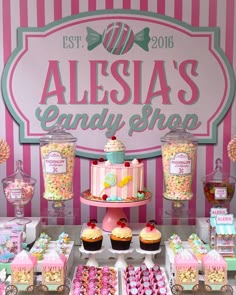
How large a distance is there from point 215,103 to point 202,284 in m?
1.19

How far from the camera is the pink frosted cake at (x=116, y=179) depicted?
8.64 ft

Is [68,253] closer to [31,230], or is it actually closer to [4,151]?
[31,230]

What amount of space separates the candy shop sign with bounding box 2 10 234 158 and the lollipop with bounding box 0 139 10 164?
0.54ft

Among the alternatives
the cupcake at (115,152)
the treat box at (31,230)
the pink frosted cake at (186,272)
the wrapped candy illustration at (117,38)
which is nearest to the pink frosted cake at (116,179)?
Answer: the cupcake at (115,152)

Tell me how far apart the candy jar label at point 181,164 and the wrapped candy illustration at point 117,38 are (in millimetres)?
716

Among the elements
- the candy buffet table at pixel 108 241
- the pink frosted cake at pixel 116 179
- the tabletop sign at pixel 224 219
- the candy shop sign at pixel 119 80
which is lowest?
the candy buffet table at pixel 108 241

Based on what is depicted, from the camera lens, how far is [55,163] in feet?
8.87

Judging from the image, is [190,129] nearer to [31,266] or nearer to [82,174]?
[82,174]

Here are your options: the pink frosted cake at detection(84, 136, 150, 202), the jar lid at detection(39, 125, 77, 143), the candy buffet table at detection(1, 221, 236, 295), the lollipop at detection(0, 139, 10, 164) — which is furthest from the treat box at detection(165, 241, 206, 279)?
the lollipop at detection(0, 139, 10, 164)

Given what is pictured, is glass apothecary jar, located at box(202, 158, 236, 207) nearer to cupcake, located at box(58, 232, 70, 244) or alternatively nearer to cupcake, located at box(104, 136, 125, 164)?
cupcake, located at box(104, 136, 125, 164)

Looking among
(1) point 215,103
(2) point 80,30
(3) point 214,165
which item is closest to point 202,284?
(3) point 214,165

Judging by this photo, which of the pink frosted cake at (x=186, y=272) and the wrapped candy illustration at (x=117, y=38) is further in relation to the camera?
the wrapped candy illustration at (x=117, y=38)

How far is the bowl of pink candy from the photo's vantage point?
9.09ft

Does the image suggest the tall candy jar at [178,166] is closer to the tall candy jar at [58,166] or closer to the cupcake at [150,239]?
the cupcake at [150,239]
